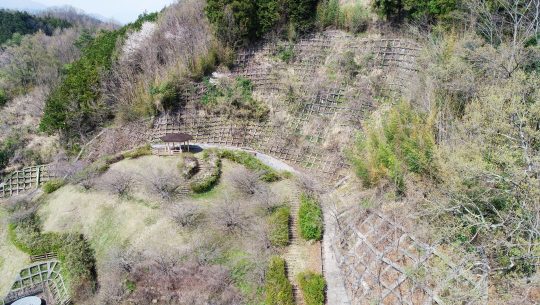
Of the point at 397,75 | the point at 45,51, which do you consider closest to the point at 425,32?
the point at 397,75

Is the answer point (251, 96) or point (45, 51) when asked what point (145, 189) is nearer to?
point (251, 96)

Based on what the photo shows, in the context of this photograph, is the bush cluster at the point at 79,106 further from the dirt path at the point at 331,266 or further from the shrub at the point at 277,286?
the shrub at the point at 277,286

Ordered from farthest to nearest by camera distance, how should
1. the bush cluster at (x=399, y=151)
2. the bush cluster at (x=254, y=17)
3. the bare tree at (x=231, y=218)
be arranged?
the bush cluster at (x=254, y=17), the bare tree at (x=231, y=218), the bush cluster at (x=399, y=151)

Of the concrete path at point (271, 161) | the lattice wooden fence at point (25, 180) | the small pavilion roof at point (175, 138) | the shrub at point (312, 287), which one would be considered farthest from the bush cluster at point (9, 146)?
the shrub at point (312, 287)

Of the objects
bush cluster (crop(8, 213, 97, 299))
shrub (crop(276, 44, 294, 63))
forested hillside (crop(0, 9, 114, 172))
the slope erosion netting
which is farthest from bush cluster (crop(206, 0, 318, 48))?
bush cluster (crop(8, 213, 97, 299))

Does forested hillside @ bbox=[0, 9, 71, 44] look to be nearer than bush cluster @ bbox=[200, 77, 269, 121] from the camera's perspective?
No

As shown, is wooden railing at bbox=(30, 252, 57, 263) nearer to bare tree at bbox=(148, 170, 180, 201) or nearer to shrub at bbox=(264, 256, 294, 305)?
bare tree at bbox=(148, 170, 180, 201)
